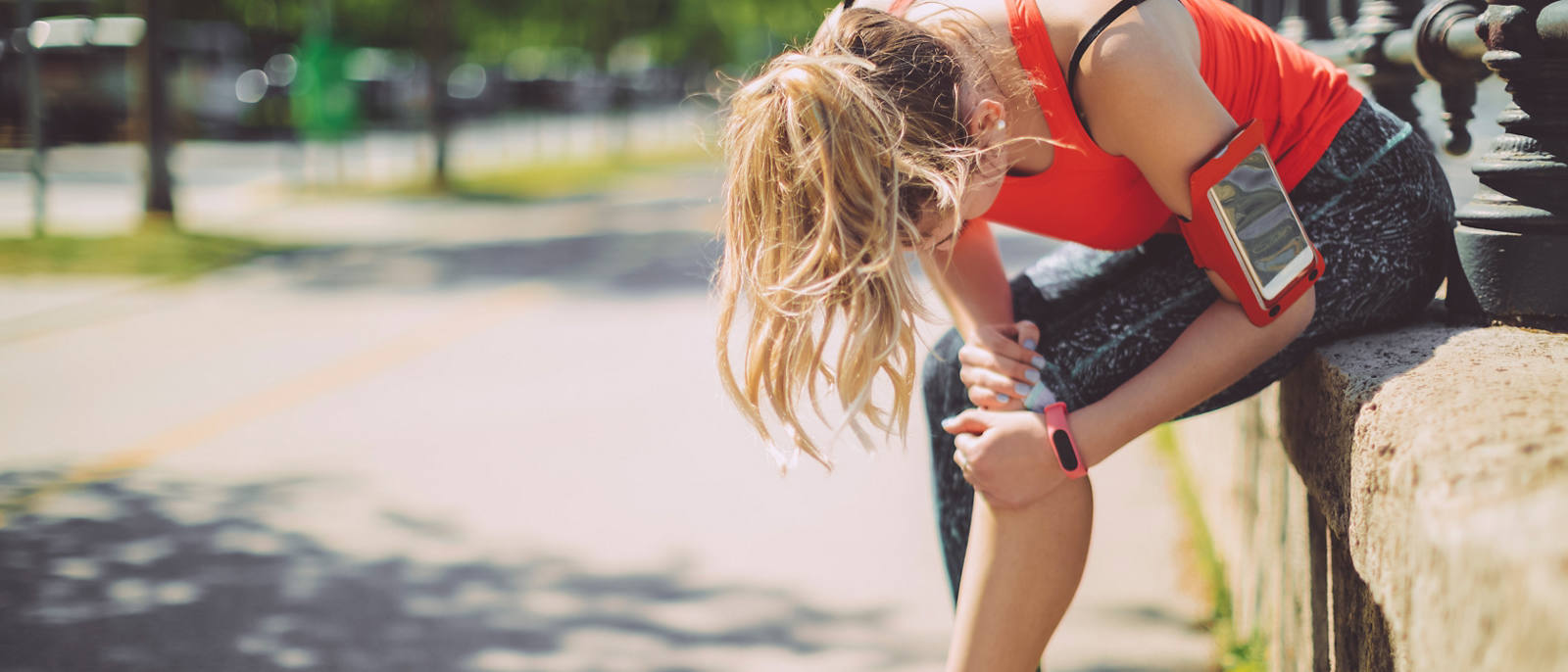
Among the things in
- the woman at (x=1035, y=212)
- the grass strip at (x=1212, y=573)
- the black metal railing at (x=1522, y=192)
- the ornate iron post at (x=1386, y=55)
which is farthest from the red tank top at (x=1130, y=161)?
the grass strip at (x=1212, y=573)

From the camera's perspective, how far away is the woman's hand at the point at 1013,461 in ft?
6.46

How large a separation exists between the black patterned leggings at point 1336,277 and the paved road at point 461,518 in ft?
4.25

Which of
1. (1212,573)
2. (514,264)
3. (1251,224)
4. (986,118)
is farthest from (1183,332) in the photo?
(514,264)

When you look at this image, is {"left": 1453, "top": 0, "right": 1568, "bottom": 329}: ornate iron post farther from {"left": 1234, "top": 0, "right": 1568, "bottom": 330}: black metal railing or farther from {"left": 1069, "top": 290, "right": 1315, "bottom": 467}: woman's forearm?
{"left": 1069, "top": 290, "right": 1315, "bottom": 467}: woman's forearm

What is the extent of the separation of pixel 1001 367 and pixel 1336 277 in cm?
53

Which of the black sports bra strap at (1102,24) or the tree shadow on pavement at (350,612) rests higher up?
the black sports bra strap at (1102,24)

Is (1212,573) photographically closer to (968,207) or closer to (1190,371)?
(1190,371)

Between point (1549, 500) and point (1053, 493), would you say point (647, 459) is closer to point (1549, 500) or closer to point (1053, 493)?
point (1053, 493)

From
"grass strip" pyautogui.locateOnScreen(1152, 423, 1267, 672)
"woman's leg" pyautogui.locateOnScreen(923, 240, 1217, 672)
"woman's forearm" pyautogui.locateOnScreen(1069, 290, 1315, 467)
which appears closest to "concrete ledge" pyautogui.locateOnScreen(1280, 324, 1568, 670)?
"woman's forearm" pyautogui.locateOnScreen(1069, 290, 1315, 467)

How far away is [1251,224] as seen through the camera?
73.9 inches

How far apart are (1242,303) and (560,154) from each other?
25.7 meters

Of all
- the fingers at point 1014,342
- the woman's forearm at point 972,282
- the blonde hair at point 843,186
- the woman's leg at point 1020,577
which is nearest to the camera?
the blonde hair at point 843,186

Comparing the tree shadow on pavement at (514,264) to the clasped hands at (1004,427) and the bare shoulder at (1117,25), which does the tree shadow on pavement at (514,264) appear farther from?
the bare shoulder at (1117,25)

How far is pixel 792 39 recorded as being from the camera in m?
2.20
